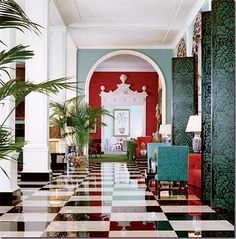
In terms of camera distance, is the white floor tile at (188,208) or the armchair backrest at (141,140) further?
the armchair backrest at (141,140)

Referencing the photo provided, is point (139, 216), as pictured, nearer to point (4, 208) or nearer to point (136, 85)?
point (4, 208)

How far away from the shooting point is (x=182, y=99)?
36.5 ft

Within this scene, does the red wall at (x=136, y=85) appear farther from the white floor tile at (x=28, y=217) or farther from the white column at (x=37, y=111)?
the white floor tile at (x=28, y=217)

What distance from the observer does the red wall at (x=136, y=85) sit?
22.9m

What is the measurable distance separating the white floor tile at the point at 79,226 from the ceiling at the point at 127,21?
769 centimetres

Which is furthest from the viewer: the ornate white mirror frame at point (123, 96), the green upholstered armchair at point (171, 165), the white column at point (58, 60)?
the ornate white mirror frame at point (123, 96)

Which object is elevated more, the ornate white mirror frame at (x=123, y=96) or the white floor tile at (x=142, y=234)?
the ornate white mirror frame at (x=123, y=96)

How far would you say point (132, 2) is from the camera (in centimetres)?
1188

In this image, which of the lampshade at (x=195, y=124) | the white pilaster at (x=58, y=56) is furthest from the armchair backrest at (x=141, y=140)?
the lampshade at (x=195, y=124)

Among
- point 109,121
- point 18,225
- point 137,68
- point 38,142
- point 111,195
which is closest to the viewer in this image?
point 18,225

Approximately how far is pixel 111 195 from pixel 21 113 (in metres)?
8.72

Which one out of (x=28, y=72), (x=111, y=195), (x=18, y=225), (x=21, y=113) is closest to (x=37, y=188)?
(x=111, y=195)

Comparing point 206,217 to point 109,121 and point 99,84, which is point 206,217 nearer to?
point 99,84

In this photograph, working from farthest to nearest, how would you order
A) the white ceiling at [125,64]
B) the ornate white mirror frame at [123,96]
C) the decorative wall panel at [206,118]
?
the ornate white mirror frame at [123,96] < the white ceiling at [125,64] < the decorative wall panel at [206,118]
